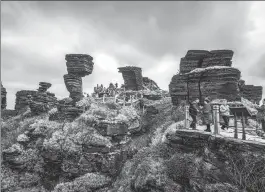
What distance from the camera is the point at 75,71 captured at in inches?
939

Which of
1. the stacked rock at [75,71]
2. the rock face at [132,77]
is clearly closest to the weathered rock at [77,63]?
the stacked rock at [75,71]

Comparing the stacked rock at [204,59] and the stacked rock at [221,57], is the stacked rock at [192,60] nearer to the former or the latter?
the stacked rock at [204,59]

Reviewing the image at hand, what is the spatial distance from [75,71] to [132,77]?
9652 mm

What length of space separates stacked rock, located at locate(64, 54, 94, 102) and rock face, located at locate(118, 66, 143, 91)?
7777mm

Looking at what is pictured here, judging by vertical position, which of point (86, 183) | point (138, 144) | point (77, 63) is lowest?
point (86, 183)

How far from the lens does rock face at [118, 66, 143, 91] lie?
30594 millimetres

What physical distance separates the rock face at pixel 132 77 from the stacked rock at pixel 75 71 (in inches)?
306

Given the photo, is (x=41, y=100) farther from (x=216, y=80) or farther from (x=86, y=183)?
(x=216, y=80)

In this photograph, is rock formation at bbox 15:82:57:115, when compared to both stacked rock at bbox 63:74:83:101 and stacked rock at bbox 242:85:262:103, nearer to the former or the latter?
stacked rock at bbox 63:74:83:101

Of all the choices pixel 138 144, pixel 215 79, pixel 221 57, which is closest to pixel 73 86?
pixel 138 144

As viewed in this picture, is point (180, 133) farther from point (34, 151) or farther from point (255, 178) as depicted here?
point (34, 151)

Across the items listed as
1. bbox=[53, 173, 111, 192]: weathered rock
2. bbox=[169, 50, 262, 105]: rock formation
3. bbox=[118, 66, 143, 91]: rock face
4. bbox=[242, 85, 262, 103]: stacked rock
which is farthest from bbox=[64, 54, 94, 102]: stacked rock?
bbox=[242, 85, 262, 103]: stacked rock

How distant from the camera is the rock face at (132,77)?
30.6 meters

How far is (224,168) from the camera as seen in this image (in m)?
8.42
